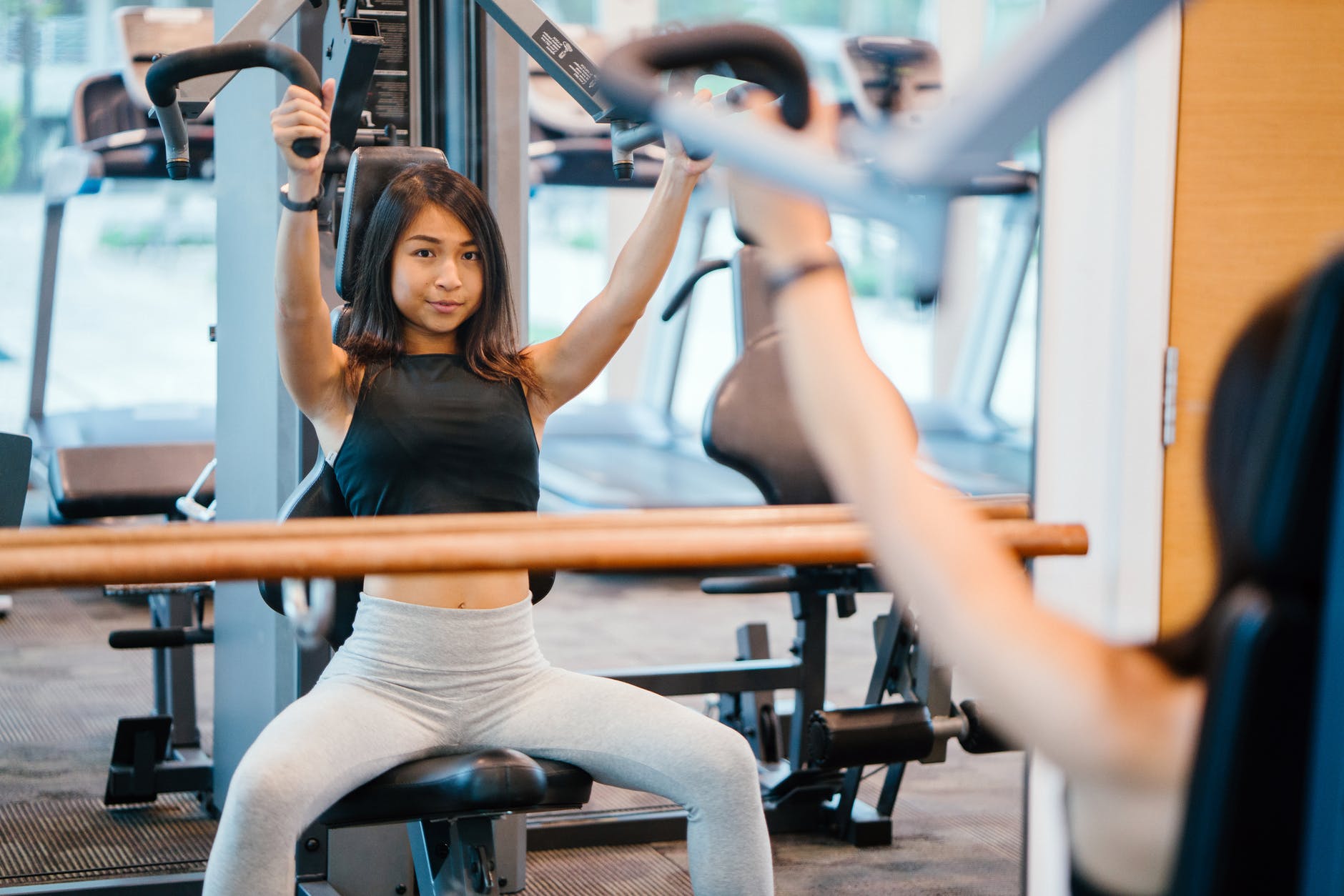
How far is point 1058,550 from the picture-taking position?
155cm

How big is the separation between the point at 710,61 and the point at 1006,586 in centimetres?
35

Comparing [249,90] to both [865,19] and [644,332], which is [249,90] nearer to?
[865,19]

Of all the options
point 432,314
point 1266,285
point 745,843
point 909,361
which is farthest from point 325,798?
point 909,361

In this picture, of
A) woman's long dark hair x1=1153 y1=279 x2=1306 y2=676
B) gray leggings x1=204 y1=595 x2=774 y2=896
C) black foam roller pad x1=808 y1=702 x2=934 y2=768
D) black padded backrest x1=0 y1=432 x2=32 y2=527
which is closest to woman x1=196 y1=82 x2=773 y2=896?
gray leggings x1=204 y1=595 x2=774 y2=896

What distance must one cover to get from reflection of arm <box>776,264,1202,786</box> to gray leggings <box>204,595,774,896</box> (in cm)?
109

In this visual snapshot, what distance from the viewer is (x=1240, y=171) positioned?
1988 millimetres

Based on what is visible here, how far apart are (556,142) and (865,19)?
166cm

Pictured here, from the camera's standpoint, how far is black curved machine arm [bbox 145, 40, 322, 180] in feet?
5.81

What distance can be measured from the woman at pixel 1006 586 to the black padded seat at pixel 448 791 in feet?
3.46

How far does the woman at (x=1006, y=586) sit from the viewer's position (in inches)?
27.5

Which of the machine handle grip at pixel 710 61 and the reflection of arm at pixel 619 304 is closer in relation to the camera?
the machine handle grip at pixel 710 61

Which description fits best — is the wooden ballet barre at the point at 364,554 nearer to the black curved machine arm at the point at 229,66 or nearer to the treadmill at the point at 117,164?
the black curved machine arm at the point at 229,66

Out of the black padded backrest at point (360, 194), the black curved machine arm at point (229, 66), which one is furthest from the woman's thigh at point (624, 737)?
the black curved machine arm at point (229, 66)

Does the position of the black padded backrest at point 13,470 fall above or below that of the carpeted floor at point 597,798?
above
